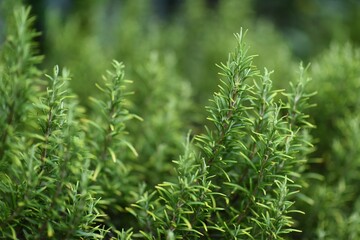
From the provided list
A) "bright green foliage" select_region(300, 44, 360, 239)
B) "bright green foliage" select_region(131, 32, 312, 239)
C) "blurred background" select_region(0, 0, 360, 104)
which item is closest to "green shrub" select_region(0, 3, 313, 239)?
"bright green foliage" select_region(131, 32, 312, 239)

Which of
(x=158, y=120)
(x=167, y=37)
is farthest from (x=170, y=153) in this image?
(x=167, y=37)

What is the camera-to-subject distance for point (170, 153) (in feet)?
2.29

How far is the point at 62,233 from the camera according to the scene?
1.40 ft

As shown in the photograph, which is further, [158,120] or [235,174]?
[158,120]

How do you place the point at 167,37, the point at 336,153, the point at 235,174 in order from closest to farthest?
the point at 235,174
the point at 336,153
the point at 167,37

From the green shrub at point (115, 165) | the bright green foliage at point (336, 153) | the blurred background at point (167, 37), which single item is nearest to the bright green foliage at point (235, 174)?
the green shrub at point (115, 165)

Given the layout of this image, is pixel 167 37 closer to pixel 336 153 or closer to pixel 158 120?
pixel 158 120

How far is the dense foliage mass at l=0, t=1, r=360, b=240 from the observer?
1.37 feet

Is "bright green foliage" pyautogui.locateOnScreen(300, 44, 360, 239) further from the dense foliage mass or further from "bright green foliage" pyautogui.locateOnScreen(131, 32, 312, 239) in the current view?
"bright green foliage" pyautogui.locateOnScreen(131, 32, 312, 239)

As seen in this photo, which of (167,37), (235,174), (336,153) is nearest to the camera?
(235,174)

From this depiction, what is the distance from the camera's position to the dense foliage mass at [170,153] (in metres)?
0.42

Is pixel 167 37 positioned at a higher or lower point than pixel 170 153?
higher

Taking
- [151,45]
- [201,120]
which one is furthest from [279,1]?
[201,120]

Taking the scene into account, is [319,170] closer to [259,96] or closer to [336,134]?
[336,134]
